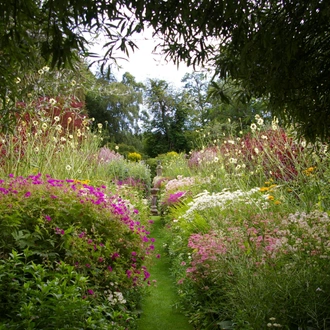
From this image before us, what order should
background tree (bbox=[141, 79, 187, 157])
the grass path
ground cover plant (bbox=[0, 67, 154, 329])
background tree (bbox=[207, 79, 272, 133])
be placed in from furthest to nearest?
background tree (bbox=[141, 79, 187, 157]) → the grass path → ground cover plant (bbox=[0, 67, 154, 329]) → background tree (bbox=[207, 79, 272, 133])

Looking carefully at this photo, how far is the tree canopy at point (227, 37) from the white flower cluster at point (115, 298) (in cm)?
175

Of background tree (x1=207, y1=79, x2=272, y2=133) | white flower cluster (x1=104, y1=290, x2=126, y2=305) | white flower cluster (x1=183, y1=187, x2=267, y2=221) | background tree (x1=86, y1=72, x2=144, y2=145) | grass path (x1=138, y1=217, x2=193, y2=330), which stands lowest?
grass path (x1=138, y1=217, x2=193, y2=330)

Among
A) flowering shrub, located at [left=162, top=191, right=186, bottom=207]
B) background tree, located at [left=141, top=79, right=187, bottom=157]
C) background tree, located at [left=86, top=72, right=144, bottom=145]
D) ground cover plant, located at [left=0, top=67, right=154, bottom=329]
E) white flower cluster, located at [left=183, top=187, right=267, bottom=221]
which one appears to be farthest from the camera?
background tree, located at [left=141, top=79, right=187, bottom=157]

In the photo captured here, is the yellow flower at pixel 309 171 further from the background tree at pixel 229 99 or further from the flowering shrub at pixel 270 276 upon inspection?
the background tree at pixel 229 99

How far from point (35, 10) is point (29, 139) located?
504cm

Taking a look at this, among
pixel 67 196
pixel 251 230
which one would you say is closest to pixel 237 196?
pixel 251 230

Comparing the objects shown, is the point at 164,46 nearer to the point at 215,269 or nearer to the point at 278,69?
the point at 278,69

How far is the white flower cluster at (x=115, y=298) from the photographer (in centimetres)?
307

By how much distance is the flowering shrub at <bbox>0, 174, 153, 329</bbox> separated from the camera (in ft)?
10.0

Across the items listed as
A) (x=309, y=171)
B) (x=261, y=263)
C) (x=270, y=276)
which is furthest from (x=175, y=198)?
(x=270, y=276)

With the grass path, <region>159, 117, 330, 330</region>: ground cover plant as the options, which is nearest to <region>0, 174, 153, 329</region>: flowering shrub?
the grass path

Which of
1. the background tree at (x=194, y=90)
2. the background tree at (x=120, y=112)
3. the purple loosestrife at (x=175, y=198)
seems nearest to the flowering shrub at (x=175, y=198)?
the purple loosestrife at (x=175, y=198)

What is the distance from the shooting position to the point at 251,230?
11.9 ft

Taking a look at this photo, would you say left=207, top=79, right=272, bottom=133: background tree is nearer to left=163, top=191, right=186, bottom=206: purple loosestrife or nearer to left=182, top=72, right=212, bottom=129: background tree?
left=163, top=191, right=186, bottom=206: purple loosestrife
